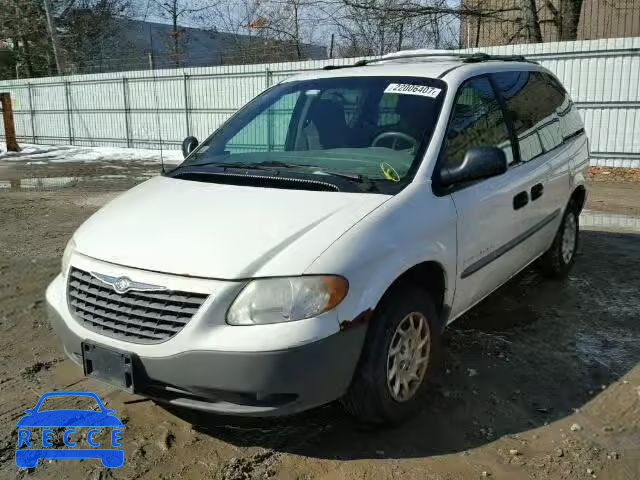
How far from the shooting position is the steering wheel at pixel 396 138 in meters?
3.37

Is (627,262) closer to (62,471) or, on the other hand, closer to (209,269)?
(209,269)

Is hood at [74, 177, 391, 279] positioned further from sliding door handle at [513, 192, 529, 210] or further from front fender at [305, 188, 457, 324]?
sliding door handle at [513, 192, 529, 210]

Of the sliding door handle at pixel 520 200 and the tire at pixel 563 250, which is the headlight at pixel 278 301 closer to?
the sliding door handle at pixel 520 200

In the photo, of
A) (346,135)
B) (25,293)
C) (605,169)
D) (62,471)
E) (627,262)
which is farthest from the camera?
(605,169)

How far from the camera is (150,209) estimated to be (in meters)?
3.11

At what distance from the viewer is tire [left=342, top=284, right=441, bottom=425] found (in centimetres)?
272

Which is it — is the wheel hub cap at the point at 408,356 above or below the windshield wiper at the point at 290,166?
below

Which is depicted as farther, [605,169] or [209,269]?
[605,169]

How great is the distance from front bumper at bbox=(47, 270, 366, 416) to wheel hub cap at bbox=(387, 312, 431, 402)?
1.02 feet

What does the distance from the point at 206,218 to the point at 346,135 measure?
1169 millimetres

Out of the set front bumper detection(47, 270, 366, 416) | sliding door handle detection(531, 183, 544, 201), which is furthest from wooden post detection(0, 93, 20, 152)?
front bumper detection(47, 270, 366, 416)

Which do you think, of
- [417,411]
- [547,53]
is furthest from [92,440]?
[547,53]

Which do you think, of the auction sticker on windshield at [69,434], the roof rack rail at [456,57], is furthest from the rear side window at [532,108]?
the auction sticker on windshield at [69,434]

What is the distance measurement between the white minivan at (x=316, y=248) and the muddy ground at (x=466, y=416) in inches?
10.0
